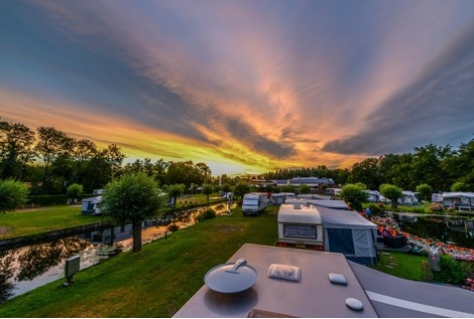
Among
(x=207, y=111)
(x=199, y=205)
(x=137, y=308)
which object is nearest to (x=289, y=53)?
(x=207, y=111)

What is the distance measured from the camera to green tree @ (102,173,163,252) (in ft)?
33.8

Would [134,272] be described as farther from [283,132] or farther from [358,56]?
[283,132]

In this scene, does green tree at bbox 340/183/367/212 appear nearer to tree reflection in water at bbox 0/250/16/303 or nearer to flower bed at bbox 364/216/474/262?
flower bed at bbox 364/216/474/262

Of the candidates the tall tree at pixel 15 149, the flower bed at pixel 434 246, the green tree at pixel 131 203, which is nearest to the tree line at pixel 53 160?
the tall tree at pixel 15 149

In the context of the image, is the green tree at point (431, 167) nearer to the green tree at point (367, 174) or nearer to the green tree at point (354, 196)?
the green tree at point (367, 174)

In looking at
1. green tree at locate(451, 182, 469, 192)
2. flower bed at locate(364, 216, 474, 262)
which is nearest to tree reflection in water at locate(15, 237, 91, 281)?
flower bed at locate(364, 216, 474, 262)

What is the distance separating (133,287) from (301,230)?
6935mm

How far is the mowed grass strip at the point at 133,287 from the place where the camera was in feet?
17.7

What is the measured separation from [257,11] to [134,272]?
11781mm

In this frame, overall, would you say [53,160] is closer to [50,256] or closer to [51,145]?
[51,145]

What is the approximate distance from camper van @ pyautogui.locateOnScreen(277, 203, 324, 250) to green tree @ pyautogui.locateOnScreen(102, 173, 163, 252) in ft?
24.2

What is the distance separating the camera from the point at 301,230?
27.8 feet

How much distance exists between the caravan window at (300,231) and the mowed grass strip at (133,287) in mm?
3161

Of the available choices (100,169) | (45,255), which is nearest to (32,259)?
(45,255)
